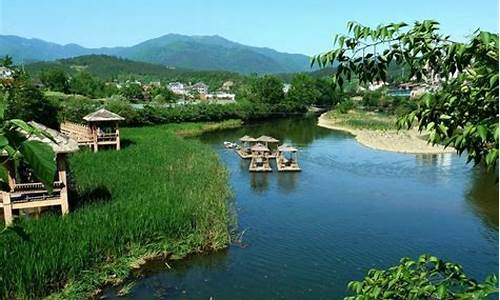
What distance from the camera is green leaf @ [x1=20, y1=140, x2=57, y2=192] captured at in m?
1.21

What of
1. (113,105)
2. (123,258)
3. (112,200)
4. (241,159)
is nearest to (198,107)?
(113,105)

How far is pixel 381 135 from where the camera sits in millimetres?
36625

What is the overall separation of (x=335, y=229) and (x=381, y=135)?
2520 cm

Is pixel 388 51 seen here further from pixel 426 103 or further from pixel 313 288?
pixel 313 288

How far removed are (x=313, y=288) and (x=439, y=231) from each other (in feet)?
17.8

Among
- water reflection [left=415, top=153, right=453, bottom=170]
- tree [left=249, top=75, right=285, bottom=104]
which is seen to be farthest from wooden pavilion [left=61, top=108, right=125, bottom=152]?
tree [left=249, top=75, right=285, bottom=104]

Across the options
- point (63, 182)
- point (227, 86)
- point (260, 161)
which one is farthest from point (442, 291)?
point (227, 86)

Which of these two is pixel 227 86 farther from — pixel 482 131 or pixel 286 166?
pixel 482 131

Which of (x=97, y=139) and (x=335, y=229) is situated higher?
(x=97, y=139)

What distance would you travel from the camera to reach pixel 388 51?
214cm

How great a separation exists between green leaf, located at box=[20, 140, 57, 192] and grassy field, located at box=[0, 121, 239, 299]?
3728mm

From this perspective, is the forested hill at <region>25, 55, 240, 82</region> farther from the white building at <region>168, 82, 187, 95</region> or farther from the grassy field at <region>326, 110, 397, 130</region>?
the grassy field at <region>326, 110, 397, 130</region>

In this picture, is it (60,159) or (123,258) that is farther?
(60,159)

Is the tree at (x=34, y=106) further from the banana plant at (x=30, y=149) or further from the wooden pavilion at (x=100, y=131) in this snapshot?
the banana plant at (x=30, y=149)
